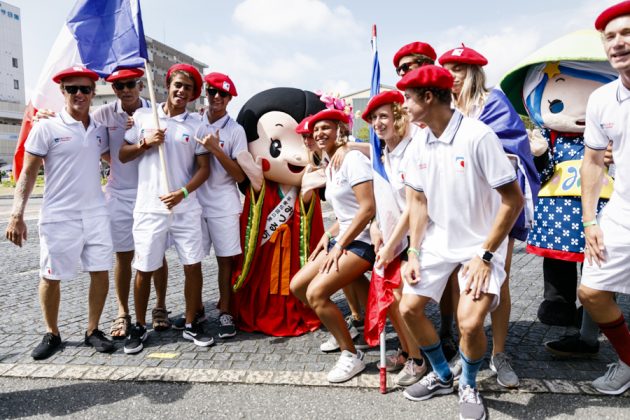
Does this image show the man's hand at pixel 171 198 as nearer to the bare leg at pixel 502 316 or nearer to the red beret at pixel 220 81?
the red beret at pixel 220 81

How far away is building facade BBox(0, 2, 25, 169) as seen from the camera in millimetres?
65688

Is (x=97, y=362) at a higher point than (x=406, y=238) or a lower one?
lower

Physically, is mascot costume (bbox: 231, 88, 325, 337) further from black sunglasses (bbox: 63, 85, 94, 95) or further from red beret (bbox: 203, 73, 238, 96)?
black sunglasses (bbox: 63, 85, 94, 95)

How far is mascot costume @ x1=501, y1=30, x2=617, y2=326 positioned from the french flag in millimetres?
3096

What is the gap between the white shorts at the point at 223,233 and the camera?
14.2 ft

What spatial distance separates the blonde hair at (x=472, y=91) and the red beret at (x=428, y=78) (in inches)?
22.0

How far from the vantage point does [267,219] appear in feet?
14.7

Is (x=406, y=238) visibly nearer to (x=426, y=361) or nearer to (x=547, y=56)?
(x=426, y=361)

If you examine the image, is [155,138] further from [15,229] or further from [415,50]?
[415,50]

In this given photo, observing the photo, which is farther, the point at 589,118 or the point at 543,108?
the point at 543,108

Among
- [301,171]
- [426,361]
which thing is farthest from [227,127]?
[426,361]

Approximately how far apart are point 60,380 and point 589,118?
3.74m

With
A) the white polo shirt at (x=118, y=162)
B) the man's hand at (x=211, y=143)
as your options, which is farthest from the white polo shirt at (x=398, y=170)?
the white polo shirt at (x=118, y=162)

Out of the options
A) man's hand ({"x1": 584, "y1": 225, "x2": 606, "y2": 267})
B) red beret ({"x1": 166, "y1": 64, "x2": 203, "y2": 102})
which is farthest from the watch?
red beret ({"x1": 166, "y1": 64, "x2": 203, "y2": 102})
